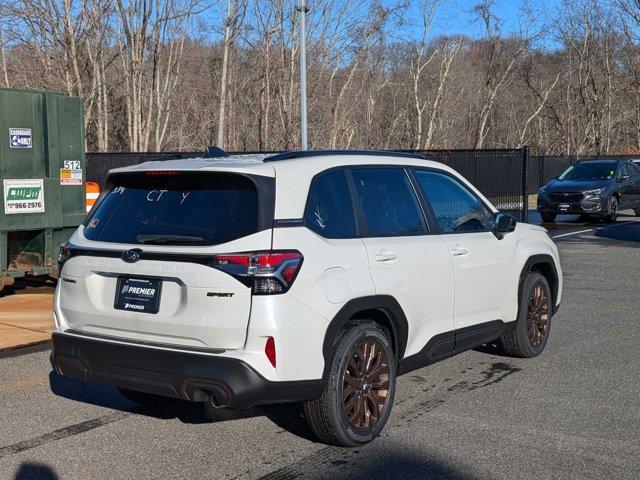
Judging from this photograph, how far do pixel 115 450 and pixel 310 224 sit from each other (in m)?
1.85

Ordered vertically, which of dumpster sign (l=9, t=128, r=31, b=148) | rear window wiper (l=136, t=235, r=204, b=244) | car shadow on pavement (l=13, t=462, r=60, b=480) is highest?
dumpster sign (l=9, t=128, r=31, b=148)

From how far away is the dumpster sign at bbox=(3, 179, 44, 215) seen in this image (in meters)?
10.2

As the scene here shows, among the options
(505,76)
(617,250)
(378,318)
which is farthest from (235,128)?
(378,318)

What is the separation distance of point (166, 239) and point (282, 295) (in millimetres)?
807

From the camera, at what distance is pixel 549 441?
17.2 ft

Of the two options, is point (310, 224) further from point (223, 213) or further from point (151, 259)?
point (151, 259)

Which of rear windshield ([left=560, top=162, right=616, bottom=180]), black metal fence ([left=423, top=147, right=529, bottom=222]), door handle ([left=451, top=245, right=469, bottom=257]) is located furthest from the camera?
rear windshield ([left=560, top=162, right=616, bottom=180])

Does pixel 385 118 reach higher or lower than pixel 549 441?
higher

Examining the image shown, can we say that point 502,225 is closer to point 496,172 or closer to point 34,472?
point 34,472

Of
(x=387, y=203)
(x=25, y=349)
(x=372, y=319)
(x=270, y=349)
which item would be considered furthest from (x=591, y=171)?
(x=270, y=349)

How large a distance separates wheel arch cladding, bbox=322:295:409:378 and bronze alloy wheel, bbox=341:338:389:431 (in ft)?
0.56

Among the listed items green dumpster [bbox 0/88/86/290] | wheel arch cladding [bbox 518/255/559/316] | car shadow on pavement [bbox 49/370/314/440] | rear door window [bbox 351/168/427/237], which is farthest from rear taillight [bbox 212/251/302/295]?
green dumpster [bbox 0/88/86/290]

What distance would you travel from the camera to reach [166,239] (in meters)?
4.86

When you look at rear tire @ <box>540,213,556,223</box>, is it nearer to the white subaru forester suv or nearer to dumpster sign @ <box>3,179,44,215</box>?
dumpster sign @ <box>3,179,44,215</box>
